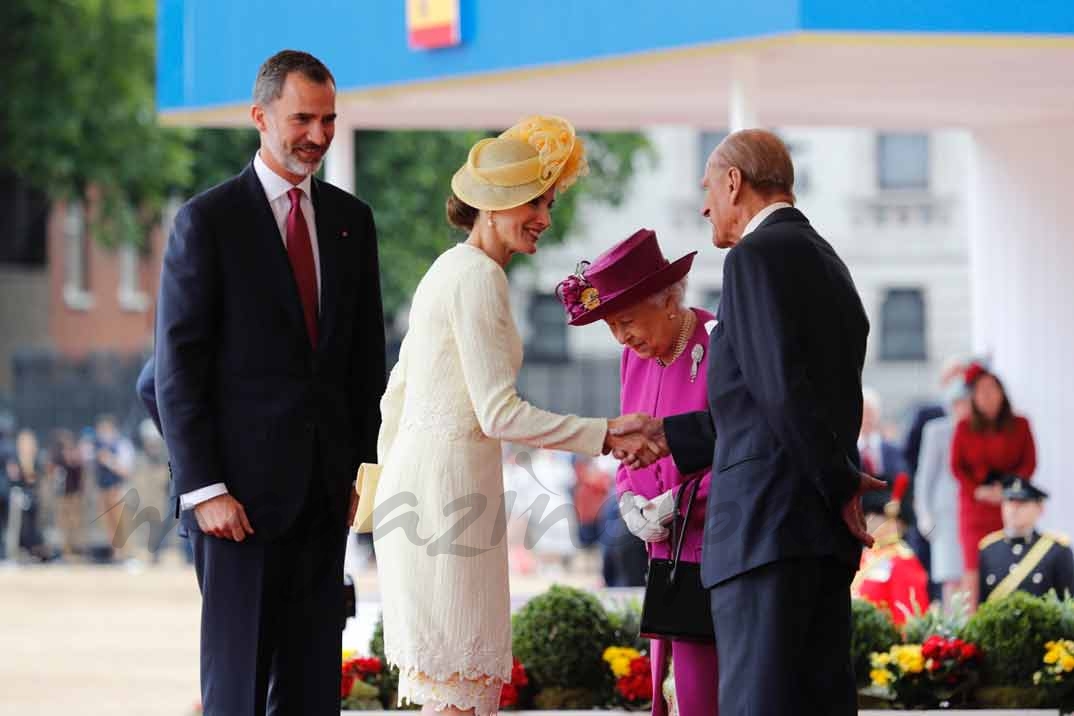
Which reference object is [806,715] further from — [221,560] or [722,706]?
[221,560]

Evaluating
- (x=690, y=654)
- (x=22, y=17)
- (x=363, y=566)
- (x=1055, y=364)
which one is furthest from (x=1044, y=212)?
(x=22, y=17)

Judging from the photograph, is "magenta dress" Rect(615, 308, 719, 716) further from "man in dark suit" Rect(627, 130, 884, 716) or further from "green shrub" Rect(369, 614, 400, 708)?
"green shrub" Rect(369, 614, 400, 708)

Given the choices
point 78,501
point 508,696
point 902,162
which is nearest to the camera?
point 508,696

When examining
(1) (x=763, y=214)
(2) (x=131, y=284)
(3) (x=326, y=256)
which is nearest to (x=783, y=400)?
(1) (x=763, y=214)

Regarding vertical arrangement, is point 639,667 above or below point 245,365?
A: below

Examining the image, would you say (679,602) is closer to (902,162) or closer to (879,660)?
(879,660)

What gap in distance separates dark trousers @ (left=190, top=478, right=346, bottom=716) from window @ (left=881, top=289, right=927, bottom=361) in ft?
119

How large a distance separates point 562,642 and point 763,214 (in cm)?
342

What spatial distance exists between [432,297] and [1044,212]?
8102 mm

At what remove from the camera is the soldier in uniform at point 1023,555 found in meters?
9.58

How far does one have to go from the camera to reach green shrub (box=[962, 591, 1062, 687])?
26.2ft

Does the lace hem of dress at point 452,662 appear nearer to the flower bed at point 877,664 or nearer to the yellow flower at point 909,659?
the flower bed at point 877,664

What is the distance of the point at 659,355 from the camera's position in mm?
5719

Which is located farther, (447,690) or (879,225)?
(879,225)
